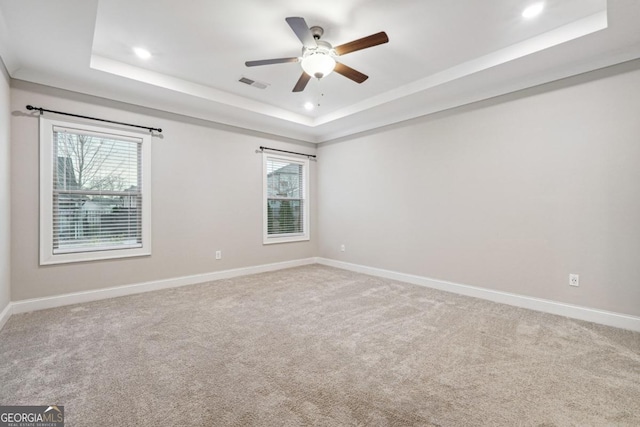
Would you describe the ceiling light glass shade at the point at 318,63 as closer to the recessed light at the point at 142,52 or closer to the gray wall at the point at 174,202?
the recessed light at the point at 142,52

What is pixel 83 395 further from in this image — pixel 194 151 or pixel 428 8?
pixel 428 8

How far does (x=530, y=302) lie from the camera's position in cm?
334

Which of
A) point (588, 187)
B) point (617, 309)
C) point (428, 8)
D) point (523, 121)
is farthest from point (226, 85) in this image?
point (617, 309)

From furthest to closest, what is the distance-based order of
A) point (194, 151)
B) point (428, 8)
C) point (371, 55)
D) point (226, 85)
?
point (194, 151) < point (226, 85) < point (371, 55) < point (428, 8)

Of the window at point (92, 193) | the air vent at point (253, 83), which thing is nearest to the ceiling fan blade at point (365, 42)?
the air vent at point (253, 83)

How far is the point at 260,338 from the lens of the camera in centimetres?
258

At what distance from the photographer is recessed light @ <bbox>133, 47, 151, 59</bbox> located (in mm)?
3030

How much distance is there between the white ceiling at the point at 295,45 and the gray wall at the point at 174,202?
239mm

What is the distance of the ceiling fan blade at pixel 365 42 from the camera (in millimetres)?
2293

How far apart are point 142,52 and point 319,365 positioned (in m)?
3.52

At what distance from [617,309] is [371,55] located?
11.7 ft

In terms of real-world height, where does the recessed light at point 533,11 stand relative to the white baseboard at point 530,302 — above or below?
above
